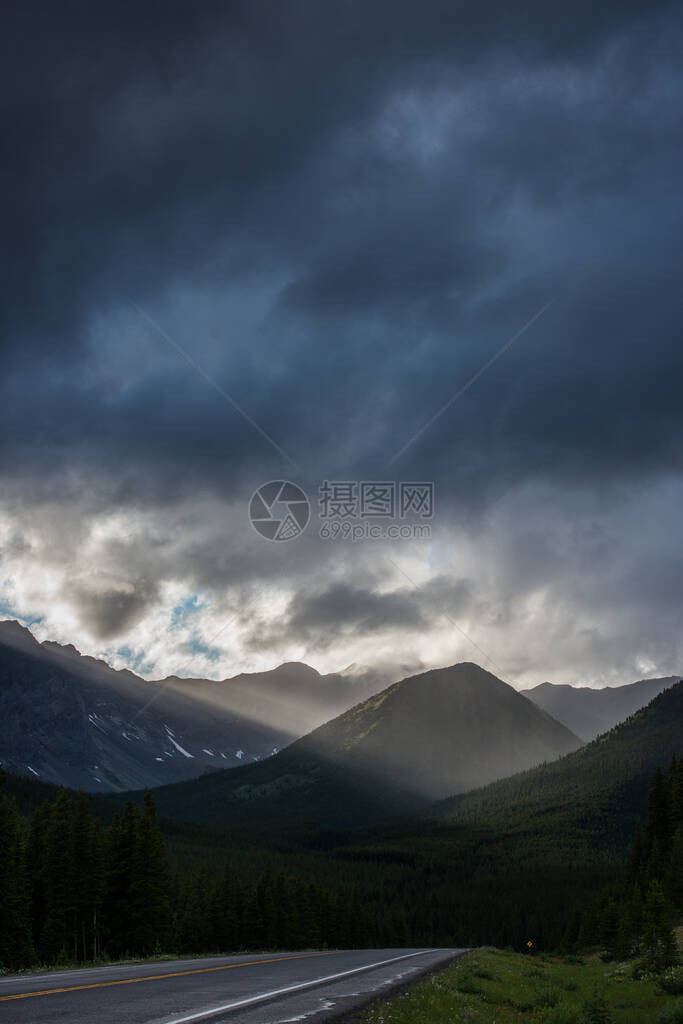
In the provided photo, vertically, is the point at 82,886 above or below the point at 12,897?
below

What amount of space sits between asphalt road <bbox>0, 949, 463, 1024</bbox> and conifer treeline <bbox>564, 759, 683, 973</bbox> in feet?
95.0

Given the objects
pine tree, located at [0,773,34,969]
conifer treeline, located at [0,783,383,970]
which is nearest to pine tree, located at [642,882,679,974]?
conifer treeline, located at [0,783,383,970]

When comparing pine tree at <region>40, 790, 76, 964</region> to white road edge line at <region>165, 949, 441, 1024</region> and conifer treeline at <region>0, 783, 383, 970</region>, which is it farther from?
white road edge line at <region>165, 949, 441, 1024</region>

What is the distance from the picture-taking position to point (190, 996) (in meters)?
16.2

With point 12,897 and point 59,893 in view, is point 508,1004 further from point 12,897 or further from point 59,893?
point 59,893

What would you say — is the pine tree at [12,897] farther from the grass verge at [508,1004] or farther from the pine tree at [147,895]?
the grass verge at [508,1004]

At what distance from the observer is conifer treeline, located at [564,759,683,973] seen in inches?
1806

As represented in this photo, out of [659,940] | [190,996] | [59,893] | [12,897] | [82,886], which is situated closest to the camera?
[190,996]

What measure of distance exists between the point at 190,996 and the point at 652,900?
42310 mm

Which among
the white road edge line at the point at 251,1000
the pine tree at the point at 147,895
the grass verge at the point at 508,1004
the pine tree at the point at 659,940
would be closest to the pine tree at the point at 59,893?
the pine tree at the point at 147,895

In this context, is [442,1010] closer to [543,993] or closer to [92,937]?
[543,993]

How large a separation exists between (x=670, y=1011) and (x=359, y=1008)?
9143 millimetres

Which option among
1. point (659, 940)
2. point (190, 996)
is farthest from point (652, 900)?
point (190, 996)

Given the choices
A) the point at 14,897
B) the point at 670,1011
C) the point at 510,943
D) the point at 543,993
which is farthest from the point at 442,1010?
the point at 510,943
